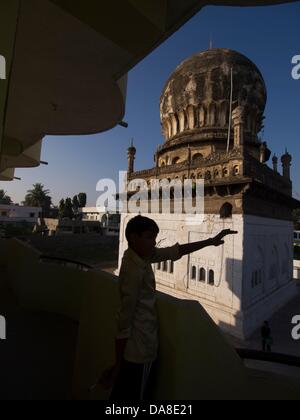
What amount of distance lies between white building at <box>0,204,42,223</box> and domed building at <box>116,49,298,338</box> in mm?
42462

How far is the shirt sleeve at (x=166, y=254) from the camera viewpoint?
2.08 meters

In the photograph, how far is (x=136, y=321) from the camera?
172cm

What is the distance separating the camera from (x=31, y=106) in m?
5.54

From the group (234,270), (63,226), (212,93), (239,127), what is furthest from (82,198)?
(234,270)

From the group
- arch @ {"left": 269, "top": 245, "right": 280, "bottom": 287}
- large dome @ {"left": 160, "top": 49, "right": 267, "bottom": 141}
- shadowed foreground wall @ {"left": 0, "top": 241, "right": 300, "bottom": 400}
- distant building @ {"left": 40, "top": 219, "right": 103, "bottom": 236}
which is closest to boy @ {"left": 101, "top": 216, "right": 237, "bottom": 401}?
shadowed foreground wall @ {"left": 0, "top": 241, "right": 300, "bottom": 400}

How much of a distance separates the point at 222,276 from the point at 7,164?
36.2 ft

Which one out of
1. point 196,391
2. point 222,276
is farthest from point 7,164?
point 196,391

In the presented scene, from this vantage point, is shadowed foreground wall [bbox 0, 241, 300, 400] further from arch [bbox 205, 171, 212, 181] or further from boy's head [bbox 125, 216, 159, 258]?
arch [bbox 205, 171, 212, 181]

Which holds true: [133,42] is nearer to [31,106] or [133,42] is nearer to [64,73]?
[64,73]

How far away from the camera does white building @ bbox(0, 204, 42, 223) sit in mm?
51237

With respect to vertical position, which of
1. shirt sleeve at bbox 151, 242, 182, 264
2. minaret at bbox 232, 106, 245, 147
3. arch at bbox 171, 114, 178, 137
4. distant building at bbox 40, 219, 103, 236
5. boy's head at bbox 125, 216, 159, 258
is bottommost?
A: distant building at bbox 40, 219, 103, 236

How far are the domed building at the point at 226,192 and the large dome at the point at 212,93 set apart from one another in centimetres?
7


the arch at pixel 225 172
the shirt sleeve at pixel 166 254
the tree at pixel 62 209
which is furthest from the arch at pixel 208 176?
the tree at pixel 62 209

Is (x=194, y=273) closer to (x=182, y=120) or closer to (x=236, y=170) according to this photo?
(x=236, y=170)
